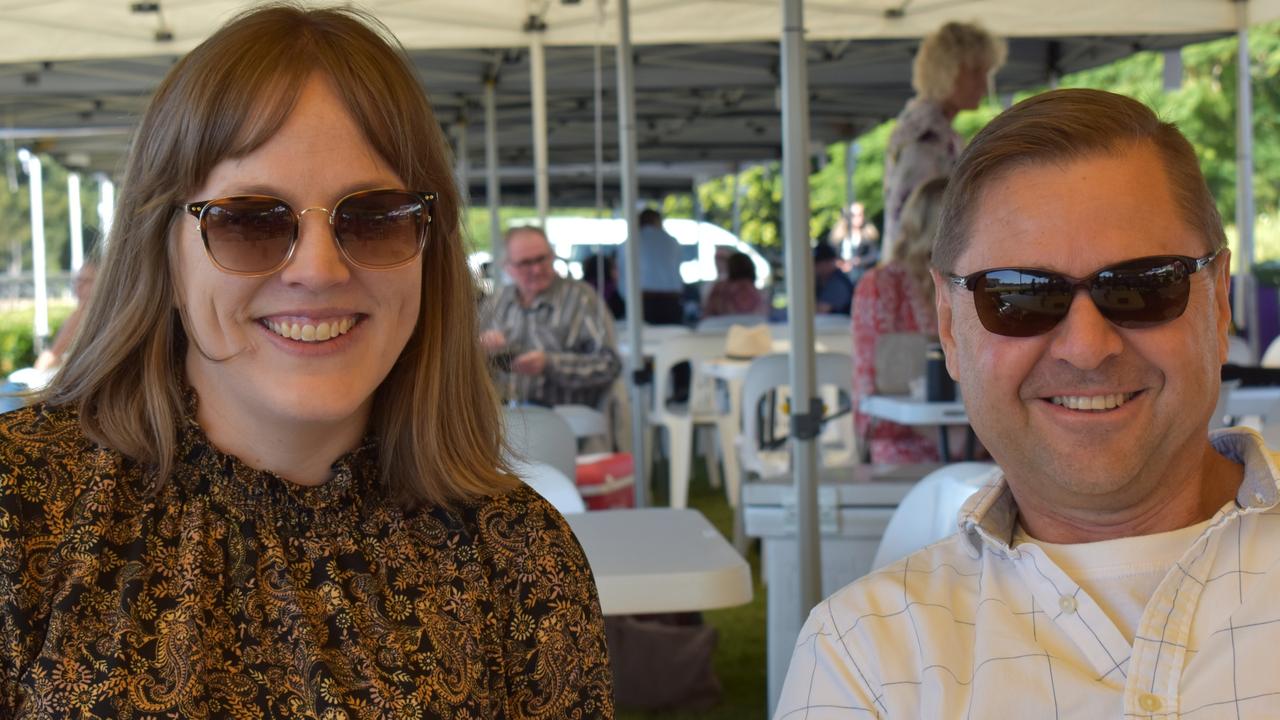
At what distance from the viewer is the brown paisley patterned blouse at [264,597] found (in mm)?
1344

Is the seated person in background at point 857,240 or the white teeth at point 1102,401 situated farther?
the seated person in background at point 857,240

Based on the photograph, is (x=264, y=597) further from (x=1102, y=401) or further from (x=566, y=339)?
(x=566, y=339)

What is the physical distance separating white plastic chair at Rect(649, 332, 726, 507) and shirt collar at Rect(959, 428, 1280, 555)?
5.56 meters

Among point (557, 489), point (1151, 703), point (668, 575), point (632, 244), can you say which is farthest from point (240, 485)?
point (632, 244)

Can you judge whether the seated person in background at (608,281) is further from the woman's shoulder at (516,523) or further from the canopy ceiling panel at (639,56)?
the woman's shoulder at (516,523)

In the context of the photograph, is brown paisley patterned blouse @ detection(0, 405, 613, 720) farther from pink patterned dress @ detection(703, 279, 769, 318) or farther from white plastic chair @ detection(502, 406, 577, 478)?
pink patterned dress @ detection(703, 279, 769, 318)

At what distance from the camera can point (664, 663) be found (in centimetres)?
403

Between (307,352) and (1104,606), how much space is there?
95cm

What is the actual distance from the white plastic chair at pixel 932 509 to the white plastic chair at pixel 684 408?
4.63m

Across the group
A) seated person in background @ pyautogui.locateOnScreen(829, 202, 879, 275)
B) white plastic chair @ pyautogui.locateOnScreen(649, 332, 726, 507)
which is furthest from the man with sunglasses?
seated person in background @ pyautogui.locateOnScreen(829, 202, 879, 275)

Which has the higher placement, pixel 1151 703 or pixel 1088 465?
pixel 1088 465

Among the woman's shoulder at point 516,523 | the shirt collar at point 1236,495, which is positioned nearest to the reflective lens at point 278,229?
the woman's shoulder at point 516,523

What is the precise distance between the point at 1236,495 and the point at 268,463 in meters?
1.12

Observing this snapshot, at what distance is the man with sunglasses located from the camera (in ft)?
4.82
